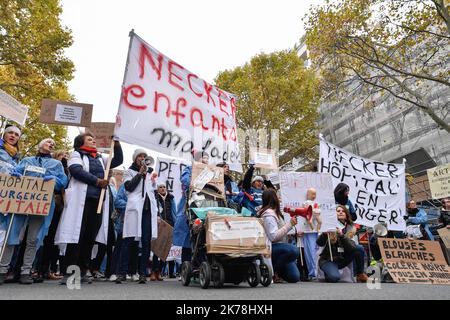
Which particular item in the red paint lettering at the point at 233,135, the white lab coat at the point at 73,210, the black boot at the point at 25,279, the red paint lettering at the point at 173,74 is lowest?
the black boot at the point at 25,279

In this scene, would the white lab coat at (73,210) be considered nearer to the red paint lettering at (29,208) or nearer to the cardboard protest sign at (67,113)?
the red paint lettering at (29,208)

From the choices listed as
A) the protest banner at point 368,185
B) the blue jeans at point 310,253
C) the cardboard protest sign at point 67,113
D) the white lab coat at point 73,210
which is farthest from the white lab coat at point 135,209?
the protest banner at point 368,185

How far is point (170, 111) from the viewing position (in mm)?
6051

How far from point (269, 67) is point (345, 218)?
17.8 m

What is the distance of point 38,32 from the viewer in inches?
537

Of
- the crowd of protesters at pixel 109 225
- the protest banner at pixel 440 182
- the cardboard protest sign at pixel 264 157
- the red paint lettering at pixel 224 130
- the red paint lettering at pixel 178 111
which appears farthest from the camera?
the protest banner at pixel 440 182

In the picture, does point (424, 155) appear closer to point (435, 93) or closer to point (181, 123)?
point (435, 93)

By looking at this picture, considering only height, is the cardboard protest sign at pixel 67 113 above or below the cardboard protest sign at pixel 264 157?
above

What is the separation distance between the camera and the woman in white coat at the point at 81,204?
179 inches

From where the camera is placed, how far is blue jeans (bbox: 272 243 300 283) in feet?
17.8

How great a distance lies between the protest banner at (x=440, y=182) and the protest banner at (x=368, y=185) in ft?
2.04

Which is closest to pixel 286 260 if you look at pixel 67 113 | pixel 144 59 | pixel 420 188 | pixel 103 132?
pixel 144 59

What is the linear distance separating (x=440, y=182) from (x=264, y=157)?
12.4 ft
